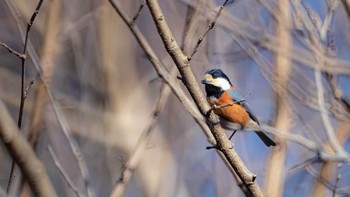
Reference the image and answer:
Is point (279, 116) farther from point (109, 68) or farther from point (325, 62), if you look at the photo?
point (109, 68)

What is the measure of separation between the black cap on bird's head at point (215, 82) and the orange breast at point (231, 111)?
0.10 ft

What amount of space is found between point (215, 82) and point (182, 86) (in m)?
0.83

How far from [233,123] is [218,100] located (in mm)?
182

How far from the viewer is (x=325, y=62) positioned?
2.48 meters

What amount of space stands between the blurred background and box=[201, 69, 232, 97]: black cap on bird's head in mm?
159

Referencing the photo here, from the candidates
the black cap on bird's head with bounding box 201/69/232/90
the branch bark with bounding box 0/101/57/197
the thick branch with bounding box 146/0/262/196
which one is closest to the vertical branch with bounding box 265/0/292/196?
the black cap on bird's head with bounding box 201/69/232/90

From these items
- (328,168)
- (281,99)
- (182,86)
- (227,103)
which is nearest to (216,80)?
(227,103)

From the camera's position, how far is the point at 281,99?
2.34 metres

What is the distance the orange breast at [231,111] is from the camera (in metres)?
2.64

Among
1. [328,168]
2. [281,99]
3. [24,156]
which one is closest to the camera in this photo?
[24,156]

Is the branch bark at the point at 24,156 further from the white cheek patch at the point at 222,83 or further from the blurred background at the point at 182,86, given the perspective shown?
the white cheek patch at the point at 222,83

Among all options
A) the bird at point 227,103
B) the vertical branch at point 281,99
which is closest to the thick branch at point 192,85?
the vertical branch at point 281,99

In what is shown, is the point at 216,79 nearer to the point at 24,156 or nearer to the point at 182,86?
the point at 182,86

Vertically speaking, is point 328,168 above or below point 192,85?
above
